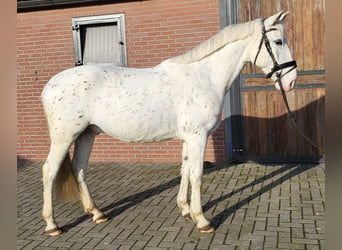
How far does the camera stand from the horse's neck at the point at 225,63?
3.61 meters

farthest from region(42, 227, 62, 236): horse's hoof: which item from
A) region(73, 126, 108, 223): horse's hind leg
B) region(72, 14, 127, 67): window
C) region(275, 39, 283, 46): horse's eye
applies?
region(72, 14, 127, 67): window

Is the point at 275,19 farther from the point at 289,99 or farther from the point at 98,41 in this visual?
the point at 98,41

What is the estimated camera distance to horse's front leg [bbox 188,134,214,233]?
11.6 ft

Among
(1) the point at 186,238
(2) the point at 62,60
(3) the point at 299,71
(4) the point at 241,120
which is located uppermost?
(2) the point at 62,60

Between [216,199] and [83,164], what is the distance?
182 cm

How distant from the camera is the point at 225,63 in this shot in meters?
3.64

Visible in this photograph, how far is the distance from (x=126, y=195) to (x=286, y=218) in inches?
88.4

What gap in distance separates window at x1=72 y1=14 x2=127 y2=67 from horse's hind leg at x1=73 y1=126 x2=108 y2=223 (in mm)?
2882

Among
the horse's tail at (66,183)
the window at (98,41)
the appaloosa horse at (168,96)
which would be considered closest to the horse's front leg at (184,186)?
the appaloosa horse at (168,96)

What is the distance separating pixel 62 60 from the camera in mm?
6828

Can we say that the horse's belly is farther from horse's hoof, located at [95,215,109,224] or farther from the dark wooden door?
the dark wooden door
